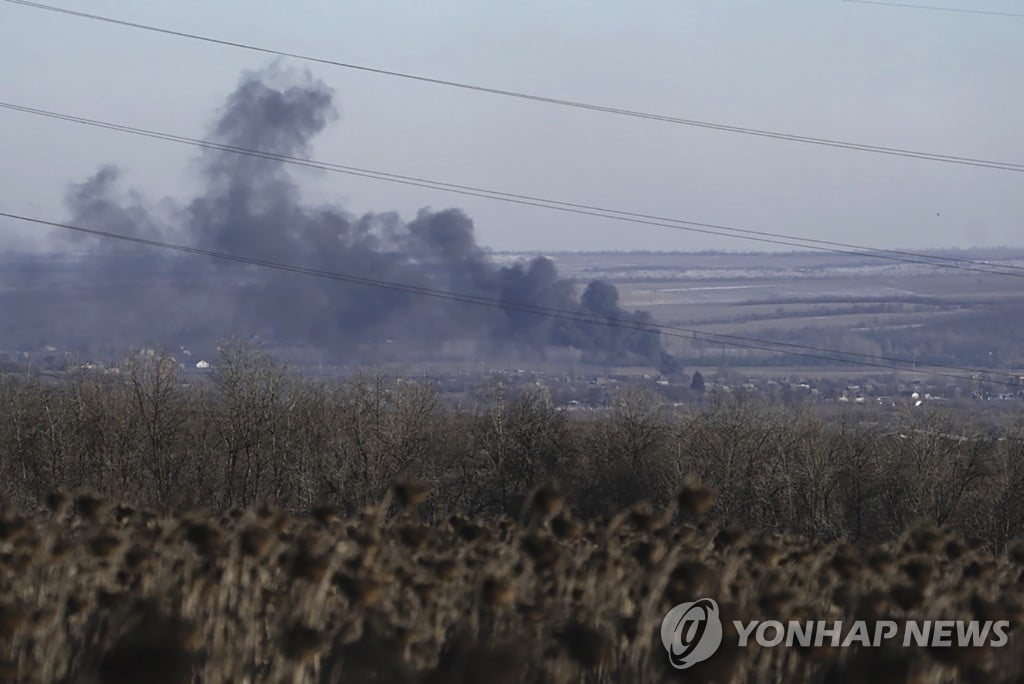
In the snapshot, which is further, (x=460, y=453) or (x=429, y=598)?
(x=460, y=453)

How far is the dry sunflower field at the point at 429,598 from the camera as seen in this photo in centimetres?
514

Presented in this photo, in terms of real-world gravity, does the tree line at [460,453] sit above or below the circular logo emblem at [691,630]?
below

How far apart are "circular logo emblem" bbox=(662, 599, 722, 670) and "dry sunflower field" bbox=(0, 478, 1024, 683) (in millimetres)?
65

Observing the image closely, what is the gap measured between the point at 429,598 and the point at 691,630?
117cm

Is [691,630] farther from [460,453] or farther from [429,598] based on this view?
[460,453]

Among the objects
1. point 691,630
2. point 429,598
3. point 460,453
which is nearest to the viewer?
point 691,630

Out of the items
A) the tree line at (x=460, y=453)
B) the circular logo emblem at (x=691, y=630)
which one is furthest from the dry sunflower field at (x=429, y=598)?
the tree line at (x=460, y=453)

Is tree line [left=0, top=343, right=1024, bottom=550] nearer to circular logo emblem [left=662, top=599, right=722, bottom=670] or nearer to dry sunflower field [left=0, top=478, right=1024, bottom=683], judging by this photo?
dry sunflower field [left=0, top=478, right=1024, bottom=683]

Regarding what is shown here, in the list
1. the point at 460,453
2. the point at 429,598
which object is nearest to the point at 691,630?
the point at 429,598

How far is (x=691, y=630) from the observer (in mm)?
5957

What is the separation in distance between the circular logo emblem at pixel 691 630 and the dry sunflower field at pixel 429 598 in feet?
0.21

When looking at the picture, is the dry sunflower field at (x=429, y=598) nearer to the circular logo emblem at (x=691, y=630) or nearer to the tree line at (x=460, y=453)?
the circular logo emblem at (x=691, y=630)

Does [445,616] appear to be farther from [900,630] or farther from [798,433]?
[798,433]

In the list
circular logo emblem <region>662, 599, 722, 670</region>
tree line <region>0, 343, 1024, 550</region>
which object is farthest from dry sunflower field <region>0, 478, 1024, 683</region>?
tree line <region>0, 343, 1024, 550</region>
